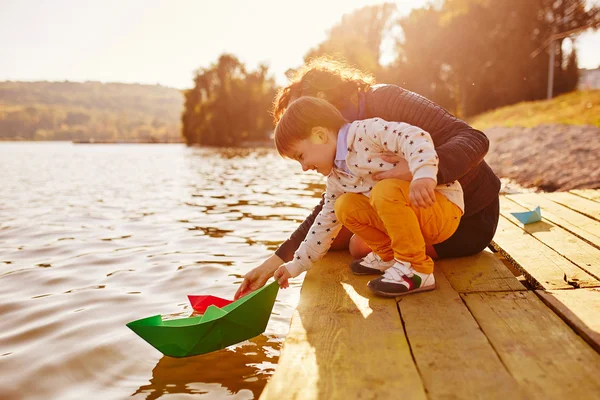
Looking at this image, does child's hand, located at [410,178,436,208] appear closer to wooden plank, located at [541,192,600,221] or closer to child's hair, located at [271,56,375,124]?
child's hair, located at [271,56,375,124]

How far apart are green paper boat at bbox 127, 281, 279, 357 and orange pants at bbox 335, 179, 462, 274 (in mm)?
489

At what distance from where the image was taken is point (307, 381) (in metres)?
1.50

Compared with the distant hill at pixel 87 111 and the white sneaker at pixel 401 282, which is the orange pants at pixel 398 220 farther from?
the distant hill at pixel 87 111

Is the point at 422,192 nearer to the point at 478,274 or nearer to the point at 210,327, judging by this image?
the point at 478,274

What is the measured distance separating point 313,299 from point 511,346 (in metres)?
0.84

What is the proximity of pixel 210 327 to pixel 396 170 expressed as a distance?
994 mm

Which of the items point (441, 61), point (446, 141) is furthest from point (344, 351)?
point (441, 61)

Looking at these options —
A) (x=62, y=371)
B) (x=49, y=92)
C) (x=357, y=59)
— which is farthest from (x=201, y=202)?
(x=49, y=92)

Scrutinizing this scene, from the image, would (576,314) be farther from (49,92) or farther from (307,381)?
(49,92)

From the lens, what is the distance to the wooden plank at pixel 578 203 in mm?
3688

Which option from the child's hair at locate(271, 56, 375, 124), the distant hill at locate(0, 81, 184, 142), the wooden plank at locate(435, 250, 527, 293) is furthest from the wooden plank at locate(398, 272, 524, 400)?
the distant hill at locate(0, 81, 184, 142)

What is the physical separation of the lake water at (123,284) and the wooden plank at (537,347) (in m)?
0.93

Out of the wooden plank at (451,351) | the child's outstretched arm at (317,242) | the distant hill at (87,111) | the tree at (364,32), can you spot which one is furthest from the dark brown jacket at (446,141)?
the distant hill at (87,111)

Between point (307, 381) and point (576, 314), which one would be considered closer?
point (307, 381)
